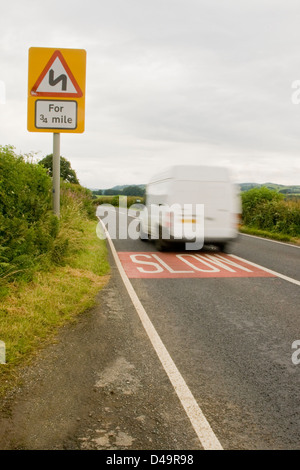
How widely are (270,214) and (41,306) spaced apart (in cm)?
1620

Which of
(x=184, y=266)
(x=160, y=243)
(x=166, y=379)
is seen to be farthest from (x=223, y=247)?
(x=166, y=379)

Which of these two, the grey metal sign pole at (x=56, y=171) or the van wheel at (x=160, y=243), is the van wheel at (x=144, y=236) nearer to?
the van wheel at (x=160, y=243)

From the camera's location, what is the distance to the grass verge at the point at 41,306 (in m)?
4.39

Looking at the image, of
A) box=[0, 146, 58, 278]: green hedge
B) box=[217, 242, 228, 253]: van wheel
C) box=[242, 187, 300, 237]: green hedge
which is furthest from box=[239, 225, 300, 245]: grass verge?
box=[0, 146, 58, 278]: green hedge

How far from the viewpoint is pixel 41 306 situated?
5.79m

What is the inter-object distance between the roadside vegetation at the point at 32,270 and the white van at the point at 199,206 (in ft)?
8.86

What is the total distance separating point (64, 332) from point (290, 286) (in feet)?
15.9

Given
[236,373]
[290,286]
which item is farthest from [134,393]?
[290,286]

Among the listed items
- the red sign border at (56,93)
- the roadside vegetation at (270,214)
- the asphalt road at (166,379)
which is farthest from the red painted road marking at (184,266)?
the roadside vegetation at (270,214)

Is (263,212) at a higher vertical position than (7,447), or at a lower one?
higher

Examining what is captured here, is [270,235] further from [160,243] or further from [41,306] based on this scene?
[41,306]

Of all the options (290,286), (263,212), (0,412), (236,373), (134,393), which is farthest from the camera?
(263,212)

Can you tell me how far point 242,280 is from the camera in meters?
8.62
